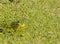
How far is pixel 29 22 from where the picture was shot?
725 centimetres

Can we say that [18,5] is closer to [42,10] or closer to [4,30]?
[42,10]

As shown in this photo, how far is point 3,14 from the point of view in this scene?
23.8 feet

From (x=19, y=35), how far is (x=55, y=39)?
1151 millimetres

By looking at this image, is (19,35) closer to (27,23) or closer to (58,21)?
(27,23)

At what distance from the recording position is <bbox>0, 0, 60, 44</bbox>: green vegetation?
6711 mm

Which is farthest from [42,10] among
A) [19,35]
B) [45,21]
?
[19,35]

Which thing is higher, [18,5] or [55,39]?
[18,5]

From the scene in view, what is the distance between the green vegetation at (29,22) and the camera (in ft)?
22.0

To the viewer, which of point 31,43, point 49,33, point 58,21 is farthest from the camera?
point 58,21

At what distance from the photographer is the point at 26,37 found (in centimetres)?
678

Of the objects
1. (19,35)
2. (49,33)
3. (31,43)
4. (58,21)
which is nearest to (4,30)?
(19,35)

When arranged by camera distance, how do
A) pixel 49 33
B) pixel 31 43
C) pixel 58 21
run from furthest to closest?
1. pixel 58 21
2. pixel 49 33
3. pixel 31 43

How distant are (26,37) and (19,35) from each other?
0.72 feet

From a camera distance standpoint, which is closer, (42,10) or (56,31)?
(56,31)
